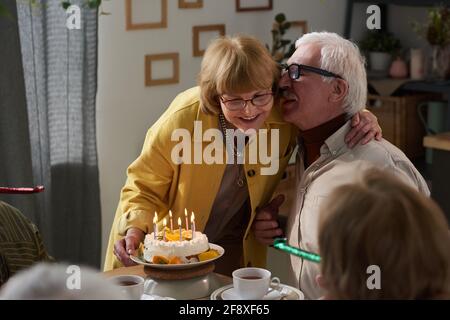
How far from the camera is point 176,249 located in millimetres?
2168

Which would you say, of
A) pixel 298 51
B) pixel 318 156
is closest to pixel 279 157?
pixel 318 156

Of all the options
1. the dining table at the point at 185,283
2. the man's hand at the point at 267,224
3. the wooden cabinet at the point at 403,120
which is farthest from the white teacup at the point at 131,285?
the wooden cabinet at the point at 403,120

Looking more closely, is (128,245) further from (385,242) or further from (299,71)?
(385,242)

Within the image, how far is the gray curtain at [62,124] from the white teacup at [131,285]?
5.35 feet

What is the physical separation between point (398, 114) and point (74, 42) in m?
1.80

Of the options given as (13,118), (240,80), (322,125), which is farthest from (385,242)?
(13,118)

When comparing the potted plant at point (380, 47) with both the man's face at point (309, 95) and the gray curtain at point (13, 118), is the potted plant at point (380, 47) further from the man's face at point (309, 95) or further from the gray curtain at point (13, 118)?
the man's face at point (309, 95)

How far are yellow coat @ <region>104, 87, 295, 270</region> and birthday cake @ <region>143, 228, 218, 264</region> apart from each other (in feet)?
0.99

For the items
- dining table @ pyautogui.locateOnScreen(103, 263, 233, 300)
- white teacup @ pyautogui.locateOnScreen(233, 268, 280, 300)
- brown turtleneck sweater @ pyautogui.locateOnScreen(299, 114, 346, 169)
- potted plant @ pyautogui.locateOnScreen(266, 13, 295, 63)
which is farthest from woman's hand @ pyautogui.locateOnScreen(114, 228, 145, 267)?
potted plant @ pyautogui.locateOnScreen(266, 13, 295, 63)

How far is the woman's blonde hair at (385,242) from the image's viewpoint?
1.35 metres

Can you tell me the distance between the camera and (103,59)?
3836 millimetres

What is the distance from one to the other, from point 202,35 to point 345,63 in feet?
5.66

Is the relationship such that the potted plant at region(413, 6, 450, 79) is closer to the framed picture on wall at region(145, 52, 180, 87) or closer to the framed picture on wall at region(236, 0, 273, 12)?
the framed picture on wall at region(236, 0, 273, 12)

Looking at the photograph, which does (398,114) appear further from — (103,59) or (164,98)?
(103,59)
